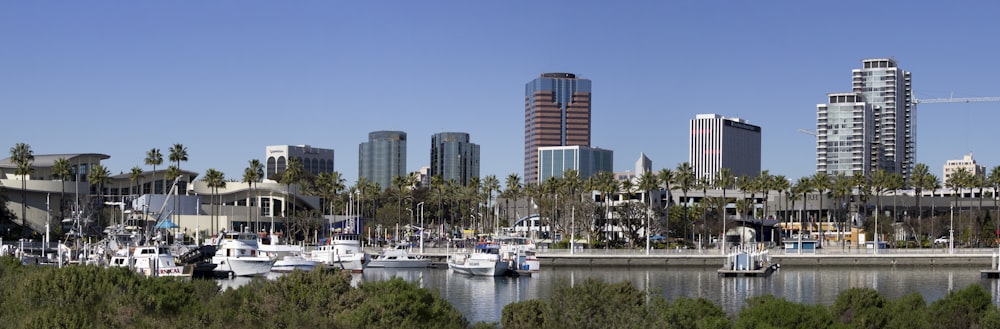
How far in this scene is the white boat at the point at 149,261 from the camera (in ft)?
289

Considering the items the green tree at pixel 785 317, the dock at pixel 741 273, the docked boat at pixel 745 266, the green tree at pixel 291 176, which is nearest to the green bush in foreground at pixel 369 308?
the green tree at pixel 785 317

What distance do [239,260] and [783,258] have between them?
Result: 55.0 metres

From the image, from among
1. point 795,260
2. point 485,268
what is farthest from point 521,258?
point 795,260

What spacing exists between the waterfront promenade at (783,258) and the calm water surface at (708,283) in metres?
2.85

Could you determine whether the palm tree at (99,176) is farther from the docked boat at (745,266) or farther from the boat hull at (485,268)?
the docked boat at (745,266)

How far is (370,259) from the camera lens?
12112 cm

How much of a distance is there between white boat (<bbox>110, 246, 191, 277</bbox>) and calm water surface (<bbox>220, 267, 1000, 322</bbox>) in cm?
493

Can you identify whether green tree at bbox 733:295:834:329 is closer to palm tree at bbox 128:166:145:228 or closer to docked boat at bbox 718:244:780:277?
docked boat at bbox 718:244:780:277

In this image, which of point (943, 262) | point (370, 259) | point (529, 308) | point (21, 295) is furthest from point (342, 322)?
point (943, 262)

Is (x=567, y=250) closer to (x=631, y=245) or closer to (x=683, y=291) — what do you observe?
(x=631, y=245)

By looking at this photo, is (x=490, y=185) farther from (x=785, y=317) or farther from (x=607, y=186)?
(x=785, y=317)

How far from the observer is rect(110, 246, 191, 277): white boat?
289 ft

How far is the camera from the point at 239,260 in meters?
105

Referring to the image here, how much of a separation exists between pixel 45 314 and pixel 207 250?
256 ft
